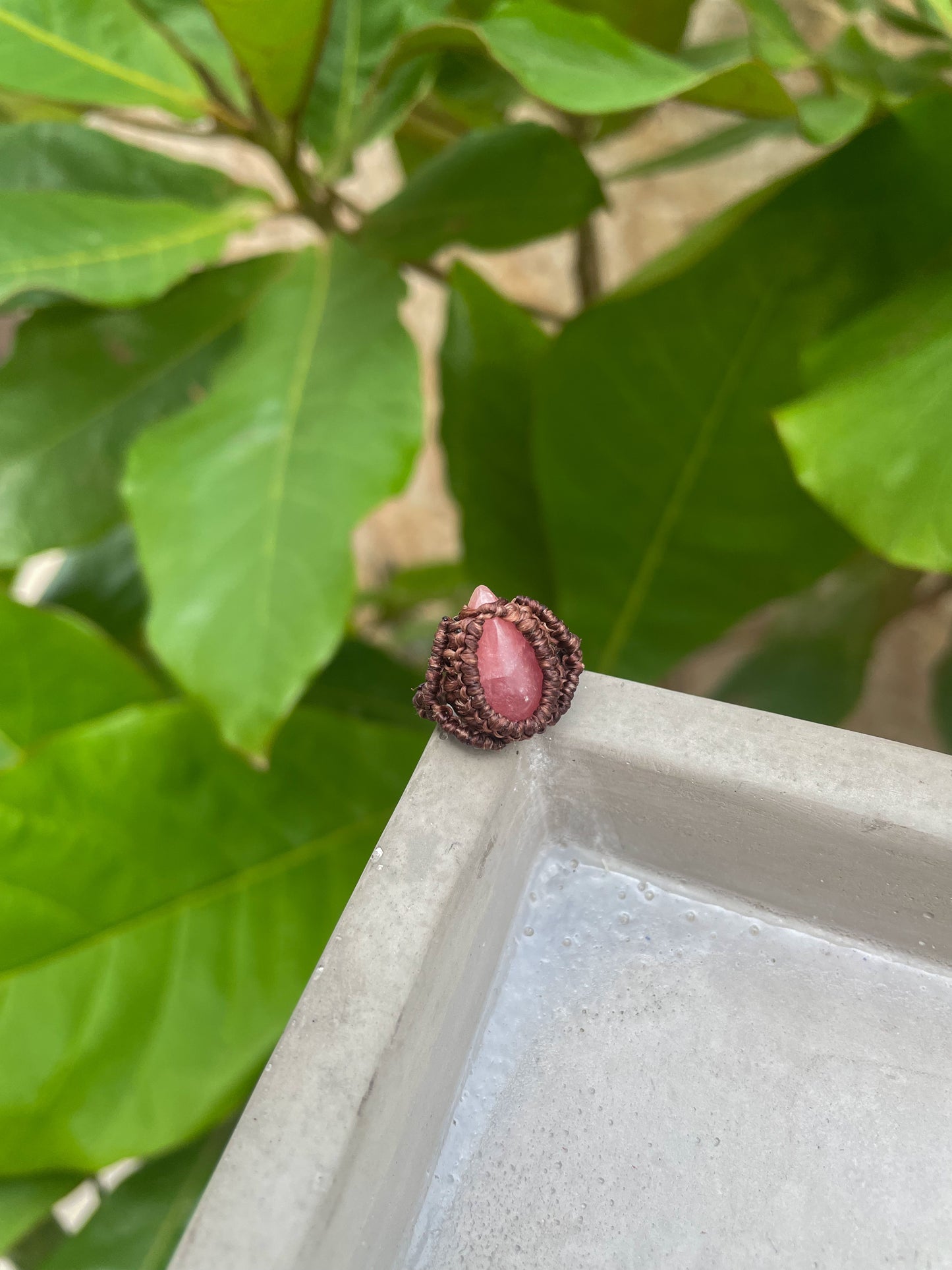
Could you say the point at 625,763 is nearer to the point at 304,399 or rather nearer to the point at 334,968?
the point at 334,968

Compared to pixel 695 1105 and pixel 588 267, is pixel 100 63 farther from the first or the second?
pixel 695 1105

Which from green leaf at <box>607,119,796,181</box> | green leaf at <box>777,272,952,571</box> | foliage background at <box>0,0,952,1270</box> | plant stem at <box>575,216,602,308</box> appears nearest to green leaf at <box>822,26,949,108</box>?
foliage background at <box>0,0,952,1270</box>

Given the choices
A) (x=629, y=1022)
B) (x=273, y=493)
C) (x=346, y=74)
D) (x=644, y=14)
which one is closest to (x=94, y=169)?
(x=346, y=74)

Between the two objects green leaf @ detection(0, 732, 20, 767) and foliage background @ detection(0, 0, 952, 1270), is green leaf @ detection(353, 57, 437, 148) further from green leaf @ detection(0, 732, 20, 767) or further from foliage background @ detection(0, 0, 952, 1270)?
green leaf @ detection(0, 732, 20, 767)

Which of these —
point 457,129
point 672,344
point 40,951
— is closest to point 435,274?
point 457,129

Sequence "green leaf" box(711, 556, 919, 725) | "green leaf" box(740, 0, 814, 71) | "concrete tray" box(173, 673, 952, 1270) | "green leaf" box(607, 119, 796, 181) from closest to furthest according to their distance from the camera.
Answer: "concrete tray" box(173, 673, 952, 1270) < "green leaf" box(740, 0, 814, 71) < "green leaf" box(607, 119, 796, 181) < "green leaf" box(711, 556, 919, 725)

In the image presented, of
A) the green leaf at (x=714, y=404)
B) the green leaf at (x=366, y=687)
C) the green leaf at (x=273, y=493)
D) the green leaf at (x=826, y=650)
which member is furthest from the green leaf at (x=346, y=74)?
the green leaf at (x=826, y=650)
